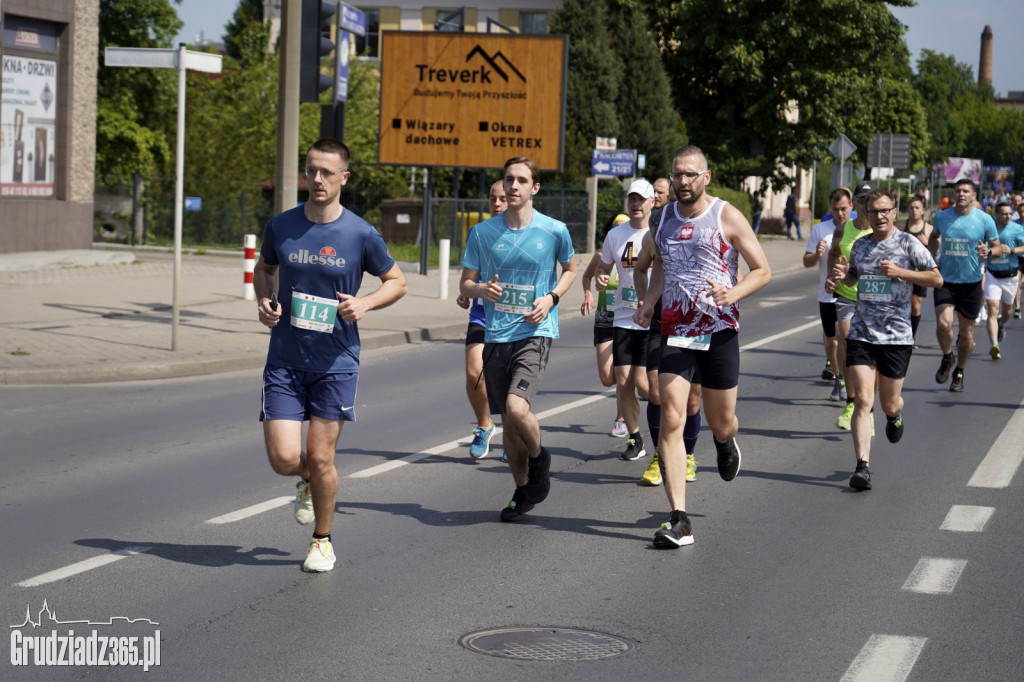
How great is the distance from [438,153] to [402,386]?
1559 cm

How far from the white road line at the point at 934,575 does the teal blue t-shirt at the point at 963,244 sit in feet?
24.2

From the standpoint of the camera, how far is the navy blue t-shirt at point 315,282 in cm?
619

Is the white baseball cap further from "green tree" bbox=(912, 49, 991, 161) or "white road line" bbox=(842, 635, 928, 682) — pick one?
"green tree" bbox=(912, 49, 991, 161)

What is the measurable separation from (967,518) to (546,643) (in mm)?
3434

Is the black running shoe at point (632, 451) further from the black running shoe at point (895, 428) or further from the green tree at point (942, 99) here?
the green tree at point (942, 99)

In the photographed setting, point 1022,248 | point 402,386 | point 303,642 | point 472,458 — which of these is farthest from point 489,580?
point 1022,248

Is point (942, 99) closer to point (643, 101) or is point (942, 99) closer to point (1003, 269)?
point (643, 101)

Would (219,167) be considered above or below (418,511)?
above

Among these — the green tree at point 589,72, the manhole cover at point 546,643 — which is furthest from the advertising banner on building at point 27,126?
the manhole cover at point 546,643

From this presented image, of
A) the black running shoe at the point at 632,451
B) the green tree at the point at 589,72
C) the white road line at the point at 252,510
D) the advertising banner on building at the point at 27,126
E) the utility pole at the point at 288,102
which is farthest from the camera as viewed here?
the green tree at the point at 589,72

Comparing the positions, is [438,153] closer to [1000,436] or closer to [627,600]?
[1000,436]

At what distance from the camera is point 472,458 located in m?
9.43

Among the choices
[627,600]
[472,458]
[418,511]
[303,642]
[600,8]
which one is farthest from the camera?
[600,8]

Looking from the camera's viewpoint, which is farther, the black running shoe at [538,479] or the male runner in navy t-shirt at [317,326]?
the black running shoe at [538,479]
